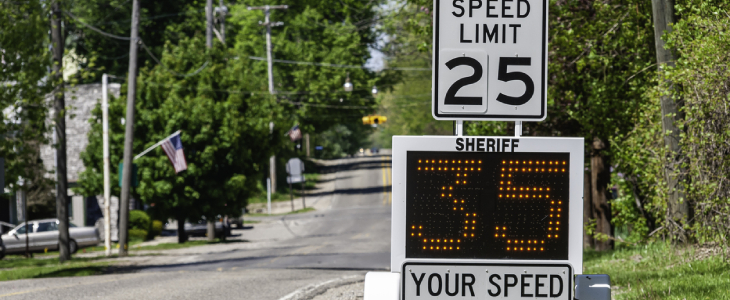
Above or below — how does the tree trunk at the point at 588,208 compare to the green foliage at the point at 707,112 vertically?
below

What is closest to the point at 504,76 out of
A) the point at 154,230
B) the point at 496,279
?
the point at 496,279

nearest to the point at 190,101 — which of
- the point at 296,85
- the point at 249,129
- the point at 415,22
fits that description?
the point at 249,129

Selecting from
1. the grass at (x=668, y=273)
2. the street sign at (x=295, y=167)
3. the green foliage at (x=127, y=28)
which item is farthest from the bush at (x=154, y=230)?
the grass at (x=668, y=273)

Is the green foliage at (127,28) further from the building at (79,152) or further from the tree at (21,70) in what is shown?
the tree at (21,70)

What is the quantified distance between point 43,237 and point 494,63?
3027 centimetres

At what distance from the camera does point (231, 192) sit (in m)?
31.6

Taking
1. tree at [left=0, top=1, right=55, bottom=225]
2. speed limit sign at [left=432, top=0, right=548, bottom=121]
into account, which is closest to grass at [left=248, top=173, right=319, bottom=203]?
tree at [left=0, top=1, right=55, bottom=225]

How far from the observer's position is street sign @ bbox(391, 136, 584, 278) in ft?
14.4

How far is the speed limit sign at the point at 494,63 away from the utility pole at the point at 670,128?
725 centimetres

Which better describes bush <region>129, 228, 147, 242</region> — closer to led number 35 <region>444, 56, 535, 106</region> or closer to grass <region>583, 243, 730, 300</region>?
grass <region>583, 243, 730, 300</region>

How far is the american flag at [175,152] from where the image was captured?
2597 centimetres

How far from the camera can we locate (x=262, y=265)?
20.4m

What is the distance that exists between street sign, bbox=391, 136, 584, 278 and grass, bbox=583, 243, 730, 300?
4.41 meters

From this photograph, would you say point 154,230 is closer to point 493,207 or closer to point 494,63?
point 494,63
